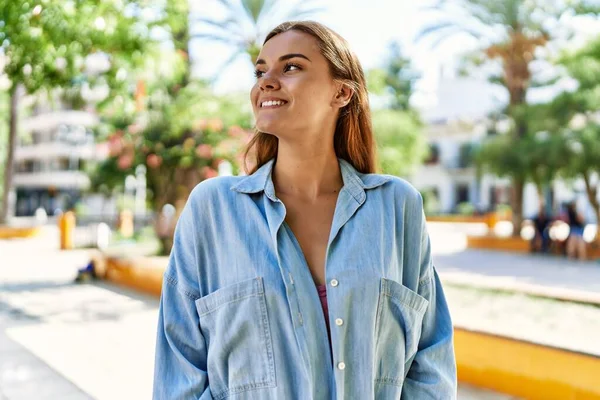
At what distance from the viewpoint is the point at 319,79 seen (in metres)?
1.61

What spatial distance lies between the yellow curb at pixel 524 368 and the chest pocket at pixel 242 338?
3.34 metres

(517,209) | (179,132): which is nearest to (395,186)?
(179,132)

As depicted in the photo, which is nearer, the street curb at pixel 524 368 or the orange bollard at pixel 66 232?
the street curb at pixel 524 368

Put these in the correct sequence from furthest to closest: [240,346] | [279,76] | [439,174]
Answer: [439,174] < [279,76] < [240,346]

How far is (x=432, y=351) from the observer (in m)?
1.64

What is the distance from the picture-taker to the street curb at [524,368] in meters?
4.11

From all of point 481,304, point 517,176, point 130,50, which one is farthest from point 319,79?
point 517,176

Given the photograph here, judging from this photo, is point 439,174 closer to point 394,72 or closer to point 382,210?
point 394,72

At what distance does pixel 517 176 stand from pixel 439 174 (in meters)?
25.6

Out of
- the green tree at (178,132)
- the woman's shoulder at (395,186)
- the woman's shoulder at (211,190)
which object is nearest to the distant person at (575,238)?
the green tree at (178,132)

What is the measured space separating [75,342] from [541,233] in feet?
43.0

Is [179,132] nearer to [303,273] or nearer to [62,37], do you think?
[62,37]

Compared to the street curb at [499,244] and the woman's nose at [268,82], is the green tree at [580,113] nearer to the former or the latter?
the street curb at [499,244]

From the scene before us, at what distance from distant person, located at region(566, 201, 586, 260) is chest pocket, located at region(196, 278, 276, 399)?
48.0 feet
